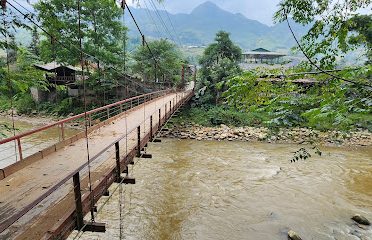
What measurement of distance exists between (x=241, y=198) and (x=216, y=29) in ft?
424

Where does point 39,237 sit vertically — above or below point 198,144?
above

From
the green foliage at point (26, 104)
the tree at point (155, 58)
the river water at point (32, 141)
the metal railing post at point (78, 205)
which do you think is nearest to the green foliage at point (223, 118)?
the tree at point (155, 58)

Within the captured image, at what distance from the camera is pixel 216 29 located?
5069 inches

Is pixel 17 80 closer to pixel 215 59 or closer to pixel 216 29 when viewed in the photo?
pixel 215 59

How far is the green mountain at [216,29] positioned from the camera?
4070 inches

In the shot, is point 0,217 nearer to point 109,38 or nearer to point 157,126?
point 157,126

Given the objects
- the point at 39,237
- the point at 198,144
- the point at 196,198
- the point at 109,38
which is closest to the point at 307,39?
the point at 39,237

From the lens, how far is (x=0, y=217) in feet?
8.00

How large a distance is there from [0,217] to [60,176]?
3.04 ft

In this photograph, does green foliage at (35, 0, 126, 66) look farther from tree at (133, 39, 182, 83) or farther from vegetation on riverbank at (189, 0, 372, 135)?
vegetation on riverbank at (189, 0, 372, 135)

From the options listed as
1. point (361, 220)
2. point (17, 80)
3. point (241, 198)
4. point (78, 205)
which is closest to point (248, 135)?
point (241, 198)

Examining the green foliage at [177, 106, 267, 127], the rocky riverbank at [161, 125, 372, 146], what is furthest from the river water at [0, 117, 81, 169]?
the green foliage at [177, 106, 267, 127]

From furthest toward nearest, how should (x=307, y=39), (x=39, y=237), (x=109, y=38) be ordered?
1. (x=109, y=38)
2. (x=307, y=39)
3. (x=39, y=237)

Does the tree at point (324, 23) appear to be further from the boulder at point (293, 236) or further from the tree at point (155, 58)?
the tree at point (155, 58)
